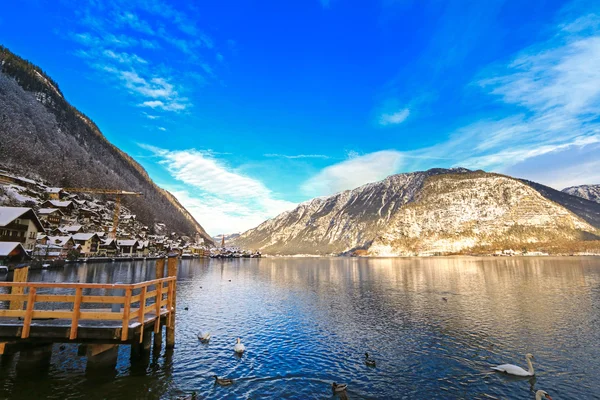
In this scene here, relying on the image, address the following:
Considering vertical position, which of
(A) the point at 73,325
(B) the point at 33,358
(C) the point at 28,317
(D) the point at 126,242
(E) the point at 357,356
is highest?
(D) the point at 126,242

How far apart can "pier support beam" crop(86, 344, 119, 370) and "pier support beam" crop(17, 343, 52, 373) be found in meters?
2.83

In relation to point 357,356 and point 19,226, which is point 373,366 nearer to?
point 357,356

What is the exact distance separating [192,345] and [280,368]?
8605 millimetres

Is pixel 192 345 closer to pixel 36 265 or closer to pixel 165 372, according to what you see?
pixel 165 372

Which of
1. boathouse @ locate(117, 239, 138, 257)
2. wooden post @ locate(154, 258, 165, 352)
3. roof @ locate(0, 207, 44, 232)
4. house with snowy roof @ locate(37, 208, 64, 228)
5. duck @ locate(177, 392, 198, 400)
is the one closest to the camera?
duck @ locate(177, 392, 198, 400)

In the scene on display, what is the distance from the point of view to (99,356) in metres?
17.8

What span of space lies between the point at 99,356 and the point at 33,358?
12.8ft

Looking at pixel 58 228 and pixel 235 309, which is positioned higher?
pixel 58 228

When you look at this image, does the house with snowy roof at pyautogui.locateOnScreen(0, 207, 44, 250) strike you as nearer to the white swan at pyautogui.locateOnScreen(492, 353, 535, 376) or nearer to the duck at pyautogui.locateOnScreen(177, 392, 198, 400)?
the duck at pyautogui.locateOnScreen(177, 392, 198, 400)

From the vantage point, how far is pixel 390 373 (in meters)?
19.7

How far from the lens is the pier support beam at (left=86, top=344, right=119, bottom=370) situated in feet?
57.7

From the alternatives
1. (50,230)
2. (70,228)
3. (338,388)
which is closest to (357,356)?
Result: (338,388)

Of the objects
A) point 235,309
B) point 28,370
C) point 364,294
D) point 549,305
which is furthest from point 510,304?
point 28,370

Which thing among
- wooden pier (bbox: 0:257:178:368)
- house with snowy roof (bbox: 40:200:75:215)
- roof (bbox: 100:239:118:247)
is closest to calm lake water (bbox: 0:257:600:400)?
wooden pier (bbox: 0:257:178:368)
